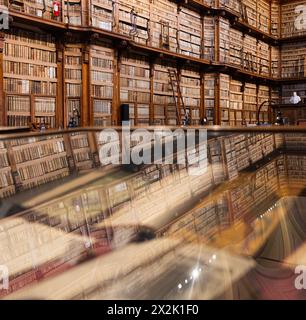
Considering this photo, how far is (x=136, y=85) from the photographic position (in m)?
7.38

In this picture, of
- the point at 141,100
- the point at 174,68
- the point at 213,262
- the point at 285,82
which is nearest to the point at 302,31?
the point at 285,82

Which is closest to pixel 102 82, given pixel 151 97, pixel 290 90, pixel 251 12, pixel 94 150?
pixel 151 97

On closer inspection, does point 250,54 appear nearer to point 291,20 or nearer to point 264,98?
point 264,98

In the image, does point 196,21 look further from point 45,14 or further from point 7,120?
point 7,120

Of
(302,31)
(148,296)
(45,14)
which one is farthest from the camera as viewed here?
(302,31)

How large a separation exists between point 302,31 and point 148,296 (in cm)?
1347

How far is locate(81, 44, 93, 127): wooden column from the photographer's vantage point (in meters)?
6.07

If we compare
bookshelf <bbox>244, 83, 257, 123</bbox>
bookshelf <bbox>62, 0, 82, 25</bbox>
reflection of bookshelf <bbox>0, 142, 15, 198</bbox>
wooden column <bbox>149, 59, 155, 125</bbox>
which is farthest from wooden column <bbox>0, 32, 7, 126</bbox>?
bookshelf <bbox>244, 83, 257, 123</bbox>

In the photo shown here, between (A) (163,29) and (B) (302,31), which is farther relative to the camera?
(B) (302,31)

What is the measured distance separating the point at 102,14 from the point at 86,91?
137 centimetres

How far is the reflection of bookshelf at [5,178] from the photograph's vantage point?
0.83 metres

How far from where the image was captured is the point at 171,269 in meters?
0.49

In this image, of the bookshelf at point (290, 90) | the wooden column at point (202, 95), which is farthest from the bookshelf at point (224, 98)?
the bookshelf at point (290, 90)

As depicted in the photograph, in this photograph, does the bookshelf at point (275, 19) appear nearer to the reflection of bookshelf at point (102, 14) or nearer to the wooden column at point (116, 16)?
the wooden column at point (116, 16)
